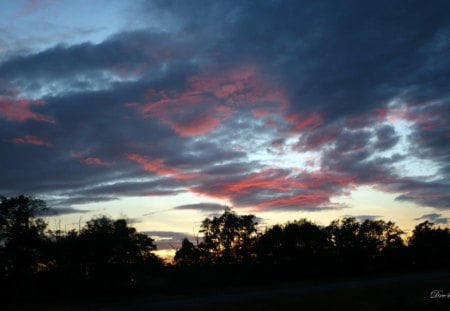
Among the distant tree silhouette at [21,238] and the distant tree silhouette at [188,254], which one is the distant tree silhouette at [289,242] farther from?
the distant tree silhouette at [21,238]

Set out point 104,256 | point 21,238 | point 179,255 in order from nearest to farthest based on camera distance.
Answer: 1. point 104,256
2. point 21,238
3. point 179,255

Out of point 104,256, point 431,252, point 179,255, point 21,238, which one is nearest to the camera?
point 104,256

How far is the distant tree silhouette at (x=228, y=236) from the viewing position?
88.6 m

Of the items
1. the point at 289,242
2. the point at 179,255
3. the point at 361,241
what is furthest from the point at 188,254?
the point at 361,241

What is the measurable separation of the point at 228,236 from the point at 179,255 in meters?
10.9

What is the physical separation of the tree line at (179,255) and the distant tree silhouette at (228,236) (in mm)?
194

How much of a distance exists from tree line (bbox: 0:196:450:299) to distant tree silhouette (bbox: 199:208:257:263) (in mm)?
194

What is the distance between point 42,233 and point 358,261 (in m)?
49.8

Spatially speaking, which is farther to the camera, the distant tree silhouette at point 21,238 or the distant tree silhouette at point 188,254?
the distant tree silhouette at point 188,254

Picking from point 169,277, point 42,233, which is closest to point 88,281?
point 169,277

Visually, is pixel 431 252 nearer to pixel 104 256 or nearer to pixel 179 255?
pixel 179 255

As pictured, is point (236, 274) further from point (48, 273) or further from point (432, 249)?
point (432, 249)

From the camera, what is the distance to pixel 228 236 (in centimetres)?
8906

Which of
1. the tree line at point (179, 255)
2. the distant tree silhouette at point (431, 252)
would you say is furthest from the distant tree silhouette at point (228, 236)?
the distant tree silhouette at point (431, 252)
